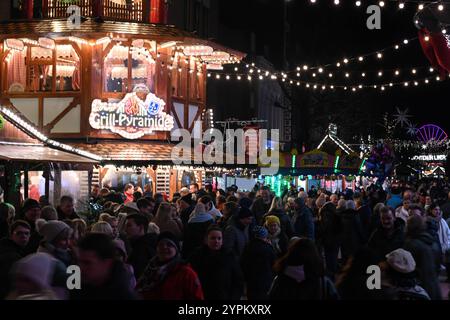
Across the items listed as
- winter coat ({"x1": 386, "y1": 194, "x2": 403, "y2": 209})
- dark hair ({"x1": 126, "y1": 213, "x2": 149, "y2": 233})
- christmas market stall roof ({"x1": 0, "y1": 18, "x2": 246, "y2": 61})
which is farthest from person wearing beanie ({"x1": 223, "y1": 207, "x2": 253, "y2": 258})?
christmas market stall roof ({"x1": 0, "y1": 18, "x2": 246, "y2": 61})

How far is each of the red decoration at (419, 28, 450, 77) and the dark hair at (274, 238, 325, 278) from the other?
11813mm

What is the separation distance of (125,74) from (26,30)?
3672 mm

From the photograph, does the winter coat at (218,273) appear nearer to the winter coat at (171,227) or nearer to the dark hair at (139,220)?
the dark hair at (139,220)

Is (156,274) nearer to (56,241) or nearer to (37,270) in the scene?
(56,241)

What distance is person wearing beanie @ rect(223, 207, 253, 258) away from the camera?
10578 millimetres

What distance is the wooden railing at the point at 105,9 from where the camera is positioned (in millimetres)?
27067

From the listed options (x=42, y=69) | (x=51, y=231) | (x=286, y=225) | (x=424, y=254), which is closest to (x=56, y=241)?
(x=51, y=231)

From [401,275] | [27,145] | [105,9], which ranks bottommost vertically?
[401,275]

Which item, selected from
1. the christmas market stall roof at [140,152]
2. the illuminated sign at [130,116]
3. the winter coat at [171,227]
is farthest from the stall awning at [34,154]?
the winter coat at [171,227]

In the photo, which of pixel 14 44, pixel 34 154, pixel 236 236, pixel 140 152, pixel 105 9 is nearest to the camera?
pixel 236 236

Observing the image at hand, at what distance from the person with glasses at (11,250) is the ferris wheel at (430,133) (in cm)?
7106

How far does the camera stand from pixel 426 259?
8.77 m

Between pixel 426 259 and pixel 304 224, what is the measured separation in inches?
205
